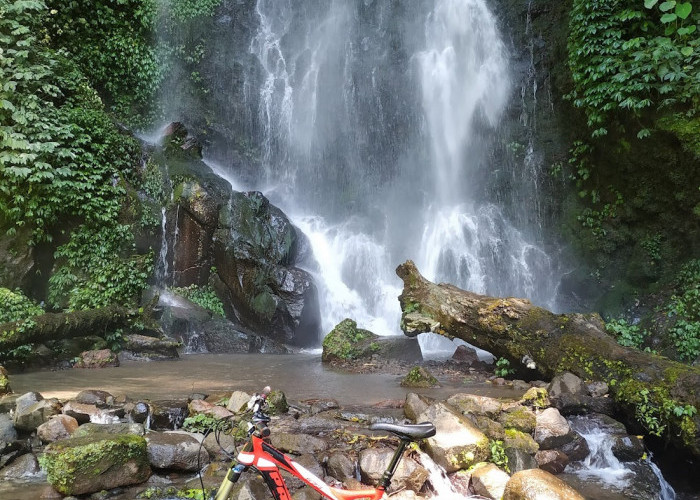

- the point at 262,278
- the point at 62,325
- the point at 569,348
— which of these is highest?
the point at 262,278

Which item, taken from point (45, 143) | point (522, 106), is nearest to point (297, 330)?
point (45, 143)

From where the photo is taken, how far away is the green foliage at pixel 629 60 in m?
8.65

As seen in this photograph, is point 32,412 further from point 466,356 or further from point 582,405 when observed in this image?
point 466,356

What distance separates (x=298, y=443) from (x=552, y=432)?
2685 millimetres

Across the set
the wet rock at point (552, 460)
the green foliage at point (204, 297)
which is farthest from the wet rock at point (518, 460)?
the green foliage at point (204, 297)

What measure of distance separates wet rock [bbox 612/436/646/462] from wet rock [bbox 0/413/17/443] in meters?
6.18

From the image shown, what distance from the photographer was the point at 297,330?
11.9m

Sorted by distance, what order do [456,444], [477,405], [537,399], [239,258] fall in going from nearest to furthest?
[456,444], [477,405], [537,399], [239,258]

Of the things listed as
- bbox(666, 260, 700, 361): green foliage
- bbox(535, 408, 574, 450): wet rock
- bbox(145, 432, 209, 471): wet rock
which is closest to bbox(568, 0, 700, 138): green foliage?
bbox(666, 260, 700, 361): green foliage

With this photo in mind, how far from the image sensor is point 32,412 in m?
4.73

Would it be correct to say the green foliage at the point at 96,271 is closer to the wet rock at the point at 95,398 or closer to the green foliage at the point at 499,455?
the wet rock at the point at 95,398

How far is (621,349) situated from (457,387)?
2.29m

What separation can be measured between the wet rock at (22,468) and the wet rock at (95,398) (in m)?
0.93

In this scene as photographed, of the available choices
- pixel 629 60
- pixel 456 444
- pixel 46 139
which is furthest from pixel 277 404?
pixel 629 60
